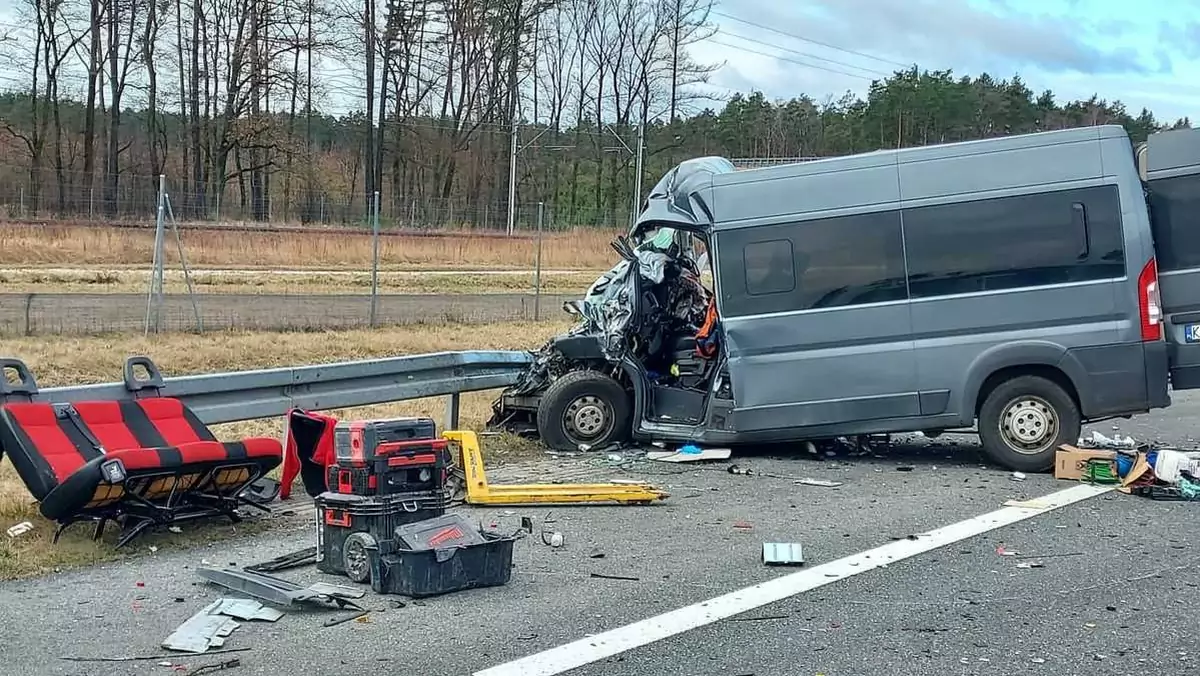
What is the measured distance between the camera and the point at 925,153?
8.99 metres

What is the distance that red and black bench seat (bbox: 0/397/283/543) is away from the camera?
20.2 feet

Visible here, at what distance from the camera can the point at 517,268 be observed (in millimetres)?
33719

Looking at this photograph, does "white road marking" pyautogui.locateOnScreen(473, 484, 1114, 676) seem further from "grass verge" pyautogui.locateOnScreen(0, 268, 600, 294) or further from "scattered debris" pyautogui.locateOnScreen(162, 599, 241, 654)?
"grass verge" pyautogui.locateOnScreen(0, 268, 600, 294)

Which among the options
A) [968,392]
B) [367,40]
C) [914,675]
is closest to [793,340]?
[968,392]

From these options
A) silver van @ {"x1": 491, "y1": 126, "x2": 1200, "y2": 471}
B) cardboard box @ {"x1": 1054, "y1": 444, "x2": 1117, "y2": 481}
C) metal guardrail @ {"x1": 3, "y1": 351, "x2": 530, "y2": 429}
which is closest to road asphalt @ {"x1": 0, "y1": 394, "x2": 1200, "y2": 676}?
cardboard box @ {"x1": 1054, "y1": 444, "x2": 1117, "y2": 481}

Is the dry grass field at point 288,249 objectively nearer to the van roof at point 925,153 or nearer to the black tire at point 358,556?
the van roof at point 925,153

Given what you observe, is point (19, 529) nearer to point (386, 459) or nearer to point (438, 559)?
point (386, 459)

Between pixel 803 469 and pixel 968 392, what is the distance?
1347 mm

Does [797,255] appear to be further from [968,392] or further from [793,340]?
[968,392]

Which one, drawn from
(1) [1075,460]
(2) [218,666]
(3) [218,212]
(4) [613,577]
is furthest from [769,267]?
(3) [218,212]

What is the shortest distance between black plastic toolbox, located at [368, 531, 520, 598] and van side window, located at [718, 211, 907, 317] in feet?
13.4

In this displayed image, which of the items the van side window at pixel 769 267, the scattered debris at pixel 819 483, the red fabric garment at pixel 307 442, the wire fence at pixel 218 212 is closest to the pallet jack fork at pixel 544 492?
the red fabric garment at pixel 307 442

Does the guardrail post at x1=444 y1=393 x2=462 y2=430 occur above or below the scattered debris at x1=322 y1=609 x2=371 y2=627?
above

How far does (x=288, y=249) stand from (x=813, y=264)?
2371 centimetres
